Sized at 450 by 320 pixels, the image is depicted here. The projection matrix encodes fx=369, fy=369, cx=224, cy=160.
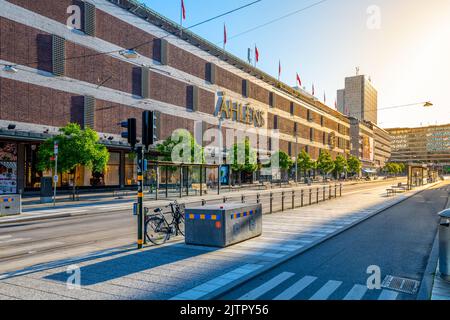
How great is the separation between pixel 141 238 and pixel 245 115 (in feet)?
185

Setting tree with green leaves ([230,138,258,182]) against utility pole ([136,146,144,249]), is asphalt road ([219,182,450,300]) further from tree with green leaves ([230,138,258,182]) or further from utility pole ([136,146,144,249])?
tree with green leaves ([230,138,258,182])

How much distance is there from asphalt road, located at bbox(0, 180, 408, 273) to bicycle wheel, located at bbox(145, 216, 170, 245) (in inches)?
27.9

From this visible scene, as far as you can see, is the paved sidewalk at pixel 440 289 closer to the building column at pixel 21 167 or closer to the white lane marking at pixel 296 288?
the white lane marking at pixel 296 288

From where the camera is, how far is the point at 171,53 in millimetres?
48312

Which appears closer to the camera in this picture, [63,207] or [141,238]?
[141,238]

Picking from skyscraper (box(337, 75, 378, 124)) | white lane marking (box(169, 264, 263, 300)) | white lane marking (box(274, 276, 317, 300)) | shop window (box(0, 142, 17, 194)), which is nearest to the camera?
white lane marking (box(169, 264, 263, 300))

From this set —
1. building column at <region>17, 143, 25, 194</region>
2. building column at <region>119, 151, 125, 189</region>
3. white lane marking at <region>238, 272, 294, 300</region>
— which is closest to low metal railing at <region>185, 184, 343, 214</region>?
white lane marking at <region>238, 272, 294, 300</region>

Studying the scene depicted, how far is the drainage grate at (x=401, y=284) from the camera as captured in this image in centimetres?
687

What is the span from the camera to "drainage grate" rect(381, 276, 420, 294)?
6.87 m

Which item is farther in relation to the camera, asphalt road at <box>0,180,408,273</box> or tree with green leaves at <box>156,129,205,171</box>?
tree with green leaves at <box>156,129,205,171</box>

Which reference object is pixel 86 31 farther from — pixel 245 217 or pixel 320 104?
pixel 320 104

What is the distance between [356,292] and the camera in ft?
21.7

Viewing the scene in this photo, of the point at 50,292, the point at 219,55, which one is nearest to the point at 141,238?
the point at 50,292

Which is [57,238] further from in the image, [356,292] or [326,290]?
[356,292]
